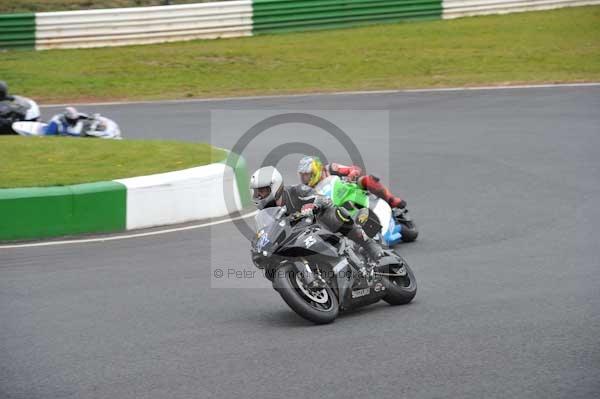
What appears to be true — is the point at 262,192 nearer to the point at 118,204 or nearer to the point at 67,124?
the point at 118,204

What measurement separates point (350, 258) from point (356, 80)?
45.2 feet

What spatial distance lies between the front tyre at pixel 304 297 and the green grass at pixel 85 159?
4061 mm

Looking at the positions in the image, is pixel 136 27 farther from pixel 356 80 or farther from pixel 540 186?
pixel 540 186

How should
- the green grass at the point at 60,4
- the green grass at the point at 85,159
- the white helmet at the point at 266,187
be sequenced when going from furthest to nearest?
the green grass at the point at 60,4 < the green grass at the point at 85,159 < the white helmet at the point at 266,187

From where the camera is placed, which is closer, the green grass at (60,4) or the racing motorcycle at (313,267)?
the racing motorcycle at (313,267)

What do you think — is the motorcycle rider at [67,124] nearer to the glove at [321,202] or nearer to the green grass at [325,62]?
the green grass at [325,62]

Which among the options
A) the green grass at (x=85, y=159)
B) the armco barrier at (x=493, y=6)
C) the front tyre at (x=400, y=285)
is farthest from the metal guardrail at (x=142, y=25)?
the front tyre at (x=400, y=285)

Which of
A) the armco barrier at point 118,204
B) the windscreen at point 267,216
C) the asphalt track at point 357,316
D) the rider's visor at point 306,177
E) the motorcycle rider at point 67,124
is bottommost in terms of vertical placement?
the asphalt track at point 357,316

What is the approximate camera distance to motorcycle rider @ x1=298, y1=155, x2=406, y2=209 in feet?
24.8

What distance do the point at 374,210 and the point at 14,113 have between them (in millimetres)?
7850

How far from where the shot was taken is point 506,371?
5.79 metres

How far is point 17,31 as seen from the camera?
22531mm

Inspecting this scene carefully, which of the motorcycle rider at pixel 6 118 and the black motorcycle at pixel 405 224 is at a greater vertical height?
the motorcycle rider at pixel 6 118

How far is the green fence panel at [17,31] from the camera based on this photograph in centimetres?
2238
